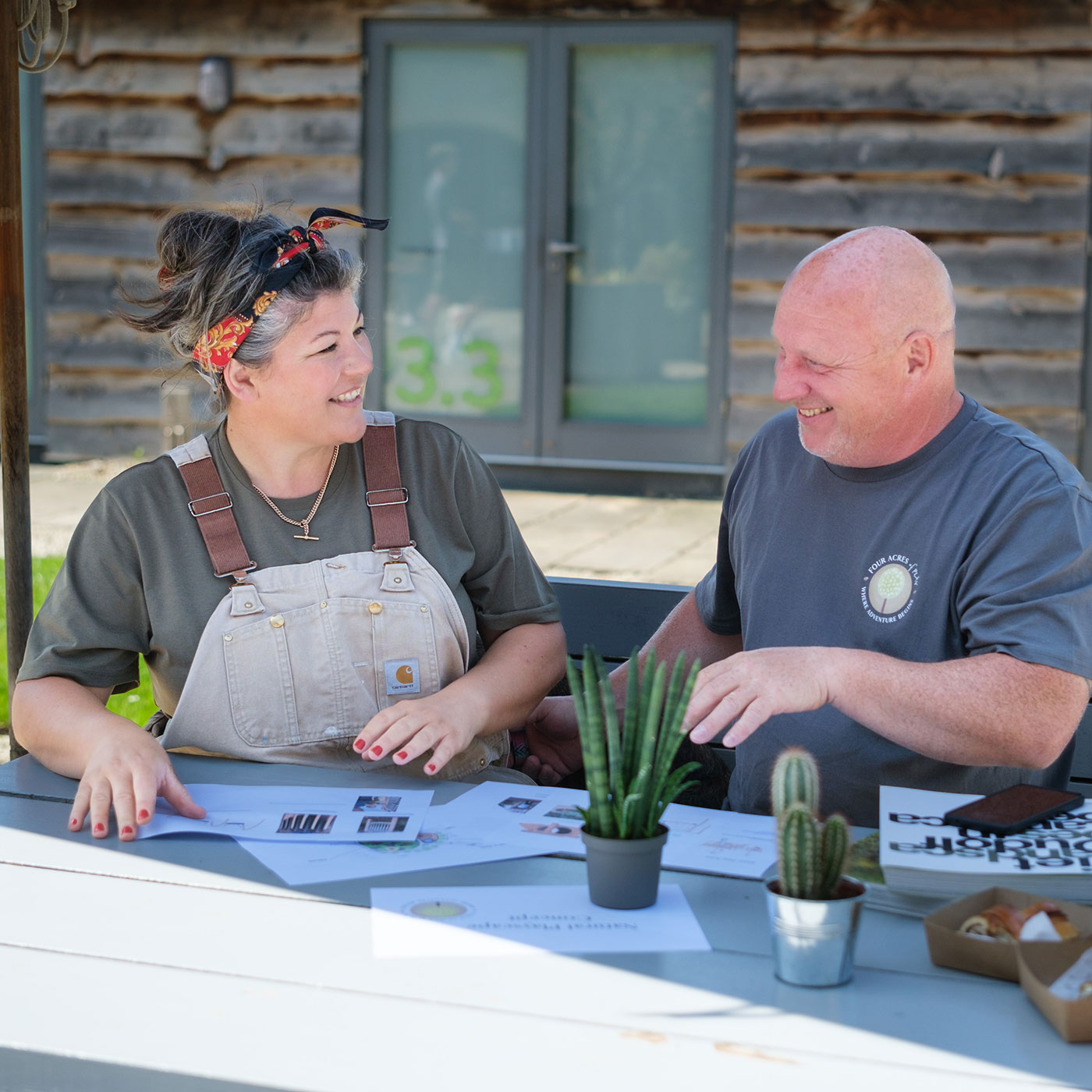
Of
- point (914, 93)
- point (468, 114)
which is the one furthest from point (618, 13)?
point (914, 93)

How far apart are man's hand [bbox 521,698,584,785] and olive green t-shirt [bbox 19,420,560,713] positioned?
9.1 inches

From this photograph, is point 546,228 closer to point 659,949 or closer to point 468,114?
point 468,114

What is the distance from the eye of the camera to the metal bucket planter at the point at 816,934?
4.43 ft

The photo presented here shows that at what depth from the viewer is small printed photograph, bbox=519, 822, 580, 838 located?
182 cm

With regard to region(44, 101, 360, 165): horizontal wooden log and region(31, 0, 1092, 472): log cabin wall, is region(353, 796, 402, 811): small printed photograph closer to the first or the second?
region(31, 0, 1092, 472): log cabin wall

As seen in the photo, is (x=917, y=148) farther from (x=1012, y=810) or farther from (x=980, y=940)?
(x=980, y=940)

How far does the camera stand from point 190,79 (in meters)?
7.32

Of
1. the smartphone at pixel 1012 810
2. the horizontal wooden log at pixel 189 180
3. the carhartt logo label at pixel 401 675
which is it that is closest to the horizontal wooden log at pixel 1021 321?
the horizontal wooden log at pixel 189 180

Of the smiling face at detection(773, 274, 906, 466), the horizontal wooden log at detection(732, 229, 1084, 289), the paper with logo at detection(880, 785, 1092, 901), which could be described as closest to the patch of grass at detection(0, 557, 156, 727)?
the smiling face at detection(773, 274, 906, 466)

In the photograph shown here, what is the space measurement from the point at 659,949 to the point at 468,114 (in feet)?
20.9

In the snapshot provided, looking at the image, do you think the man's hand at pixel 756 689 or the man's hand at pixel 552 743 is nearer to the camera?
the man's hand at pixel 756 689

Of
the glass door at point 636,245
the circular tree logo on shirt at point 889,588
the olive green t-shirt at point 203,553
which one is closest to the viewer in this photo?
the circular tree logo on shirt at point 889,588

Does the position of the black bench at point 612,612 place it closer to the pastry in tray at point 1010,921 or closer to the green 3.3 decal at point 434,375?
the pastry in tray at point 1010,921

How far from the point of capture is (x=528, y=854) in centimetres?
175
